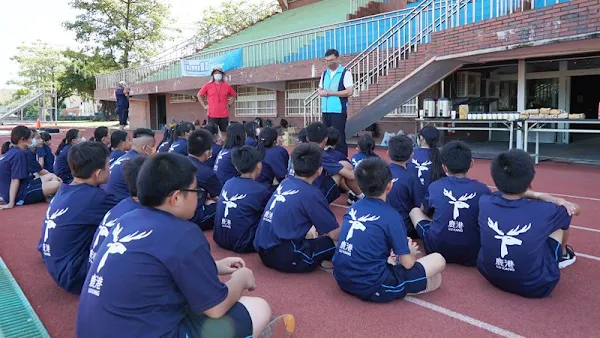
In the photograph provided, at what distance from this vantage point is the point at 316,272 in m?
3.98

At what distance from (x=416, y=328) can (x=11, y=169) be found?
19.6ft

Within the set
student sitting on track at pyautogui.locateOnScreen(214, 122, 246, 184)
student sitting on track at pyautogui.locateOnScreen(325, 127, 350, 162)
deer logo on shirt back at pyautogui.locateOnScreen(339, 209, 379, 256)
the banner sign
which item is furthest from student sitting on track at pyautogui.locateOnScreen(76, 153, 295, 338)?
the banner sign

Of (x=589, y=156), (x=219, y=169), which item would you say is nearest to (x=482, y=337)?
(x=219, y=169)

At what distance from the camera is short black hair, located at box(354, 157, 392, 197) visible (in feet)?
10.4

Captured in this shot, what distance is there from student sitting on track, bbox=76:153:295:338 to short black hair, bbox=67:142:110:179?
1.44 m

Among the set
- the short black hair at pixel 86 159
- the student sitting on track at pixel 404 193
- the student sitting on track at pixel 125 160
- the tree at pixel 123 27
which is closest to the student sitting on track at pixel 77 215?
the short black hair at pixel 86 159

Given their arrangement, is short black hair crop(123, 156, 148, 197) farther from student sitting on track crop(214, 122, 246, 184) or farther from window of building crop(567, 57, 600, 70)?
window of building crop(567, 57, 600, 70)

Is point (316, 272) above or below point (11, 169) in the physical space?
below

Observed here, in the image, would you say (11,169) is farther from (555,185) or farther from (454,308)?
(555,185)

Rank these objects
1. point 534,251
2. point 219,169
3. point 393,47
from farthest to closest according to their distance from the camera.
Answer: point 393,47 → point 219,169 → point 534,251

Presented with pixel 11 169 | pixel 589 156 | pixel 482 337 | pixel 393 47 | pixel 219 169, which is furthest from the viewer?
pixel 393 47

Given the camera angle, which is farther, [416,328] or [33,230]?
[33,230]

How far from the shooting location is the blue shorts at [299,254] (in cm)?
377

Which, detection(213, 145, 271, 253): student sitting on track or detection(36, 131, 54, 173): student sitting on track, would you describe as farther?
detection(36, 131, 54, 173): student sitting on track
